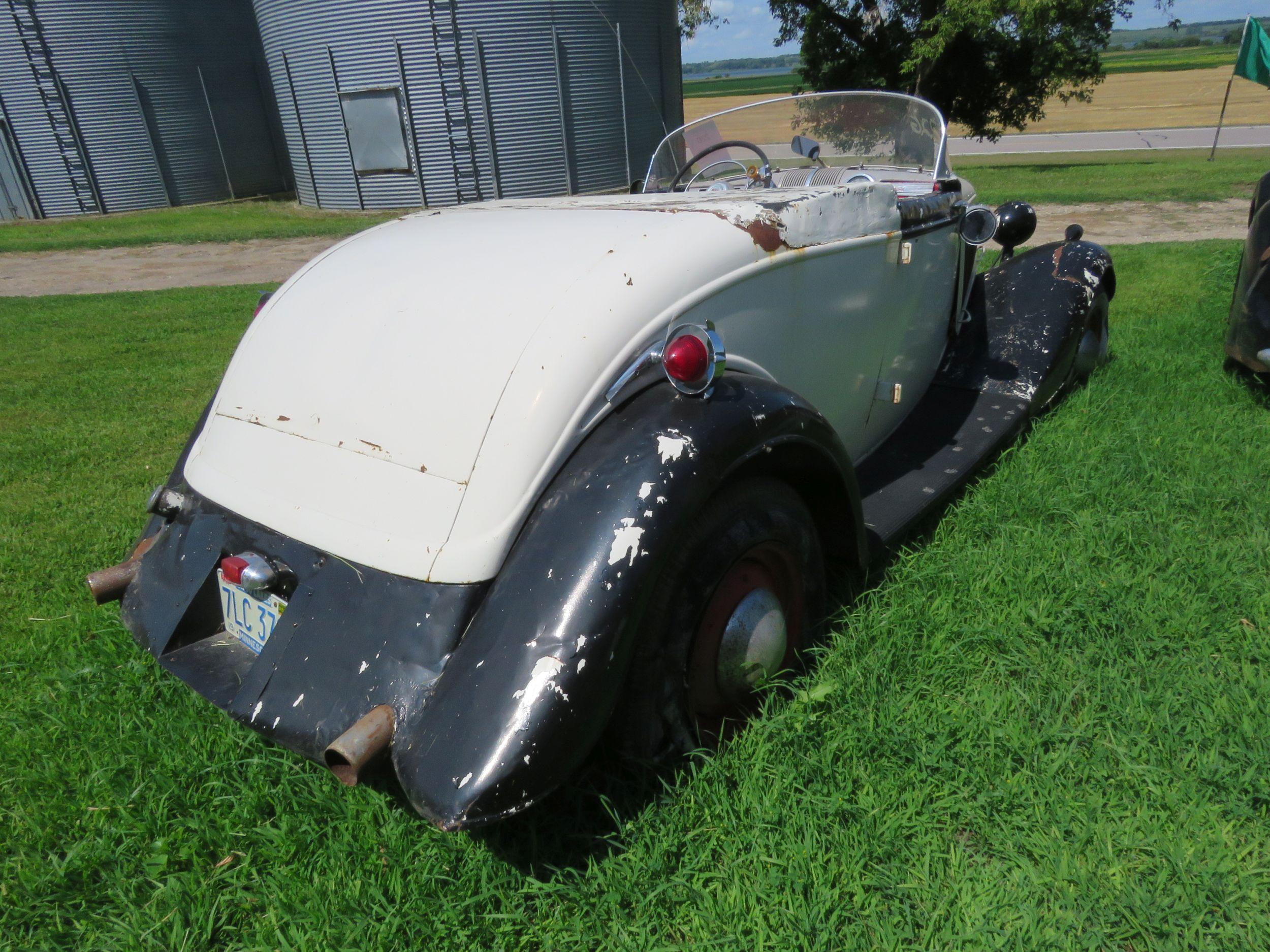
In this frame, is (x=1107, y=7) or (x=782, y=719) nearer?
(x=782, y=719)

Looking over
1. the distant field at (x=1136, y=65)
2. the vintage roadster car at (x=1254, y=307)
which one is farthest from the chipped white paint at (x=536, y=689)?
the distant field at (x=1136, y=65)

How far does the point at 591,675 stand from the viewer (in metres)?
1.61

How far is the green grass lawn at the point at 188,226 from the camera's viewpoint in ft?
46.0

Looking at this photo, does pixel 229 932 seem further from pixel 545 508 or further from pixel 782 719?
pixel 782 719

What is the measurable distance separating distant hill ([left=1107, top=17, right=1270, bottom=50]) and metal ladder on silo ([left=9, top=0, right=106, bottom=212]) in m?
110

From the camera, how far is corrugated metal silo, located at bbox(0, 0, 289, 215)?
687 inches

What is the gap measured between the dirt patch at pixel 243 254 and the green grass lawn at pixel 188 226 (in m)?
0.60

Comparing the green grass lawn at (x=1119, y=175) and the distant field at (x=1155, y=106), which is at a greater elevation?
the green grass lawn at (x=1119, y=175)

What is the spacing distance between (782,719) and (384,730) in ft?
Result: 3.27

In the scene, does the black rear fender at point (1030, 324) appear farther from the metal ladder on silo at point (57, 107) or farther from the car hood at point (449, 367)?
the metal ladder on silo at point (57, 107)

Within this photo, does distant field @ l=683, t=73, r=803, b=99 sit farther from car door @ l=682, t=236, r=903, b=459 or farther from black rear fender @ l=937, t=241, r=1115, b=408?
car door @ l=682, t=236, r=903, b=459

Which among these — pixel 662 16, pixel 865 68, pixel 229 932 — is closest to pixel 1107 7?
pixel 865 68

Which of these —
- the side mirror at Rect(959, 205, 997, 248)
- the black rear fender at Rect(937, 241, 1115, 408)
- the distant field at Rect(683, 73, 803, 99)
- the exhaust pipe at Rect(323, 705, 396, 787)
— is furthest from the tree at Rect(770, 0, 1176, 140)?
the distant field at Rect(683, 73, 803, 99)

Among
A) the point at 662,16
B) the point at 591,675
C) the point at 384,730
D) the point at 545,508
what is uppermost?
the point at 662,16
